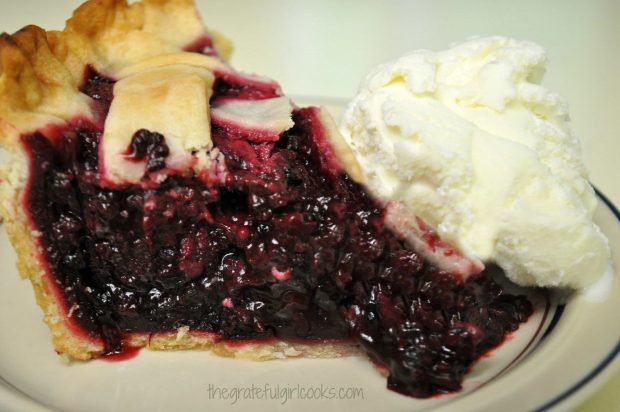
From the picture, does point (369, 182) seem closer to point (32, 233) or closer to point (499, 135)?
point (499, 135)

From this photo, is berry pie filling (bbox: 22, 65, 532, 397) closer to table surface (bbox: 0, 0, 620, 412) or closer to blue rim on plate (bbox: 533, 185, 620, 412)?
blue rim on plate (bbox: 533, 185, 620, 412)

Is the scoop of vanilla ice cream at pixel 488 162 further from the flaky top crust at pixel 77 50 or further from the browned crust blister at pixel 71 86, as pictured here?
the flaky top crust at pixel 77 50

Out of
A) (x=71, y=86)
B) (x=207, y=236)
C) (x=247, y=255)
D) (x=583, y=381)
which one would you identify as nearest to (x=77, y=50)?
(x=71, y=86)

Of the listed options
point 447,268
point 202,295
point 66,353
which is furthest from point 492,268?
point 66,353

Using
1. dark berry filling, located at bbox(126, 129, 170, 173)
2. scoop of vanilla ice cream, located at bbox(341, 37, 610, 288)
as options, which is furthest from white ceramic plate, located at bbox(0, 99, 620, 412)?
dark berry filling, located at bbox(126, 129, 170, 173)

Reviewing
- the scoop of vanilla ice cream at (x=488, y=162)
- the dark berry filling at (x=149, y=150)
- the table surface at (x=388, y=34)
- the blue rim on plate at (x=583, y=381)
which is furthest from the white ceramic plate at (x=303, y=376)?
the table surface at (x=388, y=34)
